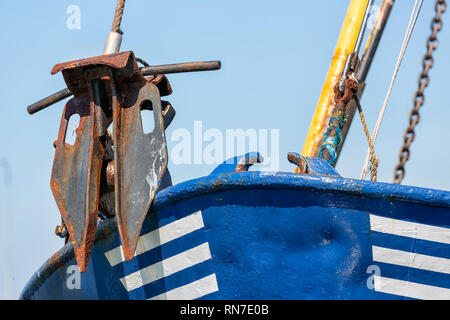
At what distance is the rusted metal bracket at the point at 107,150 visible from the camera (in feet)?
13.0

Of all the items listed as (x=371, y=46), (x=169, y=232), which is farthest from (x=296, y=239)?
(x=371, y=46)

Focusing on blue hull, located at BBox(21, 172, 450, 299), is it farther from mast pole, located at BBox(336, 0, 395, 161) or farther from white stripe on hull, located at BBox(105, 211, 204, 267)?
mast pole, located at BBox(336, 0, 395, 161)

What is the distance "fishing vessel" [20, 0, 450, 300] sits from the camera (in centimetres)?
387

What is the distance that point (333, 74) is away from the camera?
6.79 m

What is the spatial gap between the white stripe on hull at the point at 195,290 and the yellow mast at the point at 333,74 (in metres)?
2.83

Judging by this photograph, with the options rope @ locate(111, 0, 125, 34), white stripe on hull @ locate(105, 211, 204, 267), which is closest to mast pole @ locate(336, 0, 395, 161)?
rope @ locate(111, 0, 125, 34)

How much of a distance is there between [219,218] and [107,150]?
2.67ft

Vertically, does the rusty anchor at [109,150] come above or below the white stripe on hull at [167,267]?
above

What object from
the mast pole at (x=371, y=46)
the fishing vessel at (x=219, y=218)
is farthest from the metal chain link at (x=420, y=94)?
the fishing vessel at (x=219, y=218)

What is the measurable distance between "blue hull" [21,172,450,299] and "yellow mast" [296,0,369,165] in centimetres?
276

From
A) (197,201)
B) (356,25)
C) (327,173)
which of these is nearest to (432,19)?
(356,25)

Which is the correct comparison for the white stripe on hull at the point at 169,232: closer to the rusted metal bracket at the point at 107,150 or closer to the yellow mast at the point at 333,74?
the rusted metal bracket at the point at 107,150

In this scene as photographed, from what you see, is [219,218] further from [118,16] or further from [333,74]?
[333,74]
